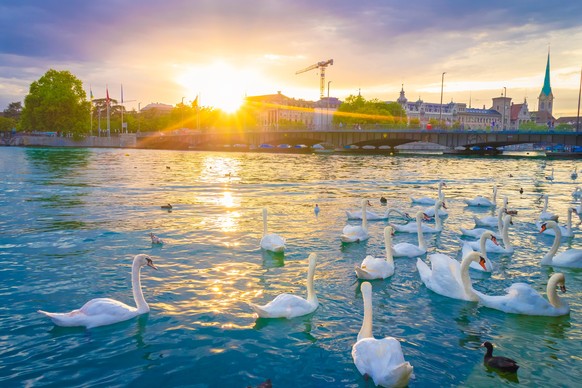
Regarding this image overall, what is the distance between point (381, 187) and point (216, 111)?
Result: 124m

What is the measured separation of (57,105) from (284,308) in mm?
102363

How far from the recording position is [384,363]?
229 inches

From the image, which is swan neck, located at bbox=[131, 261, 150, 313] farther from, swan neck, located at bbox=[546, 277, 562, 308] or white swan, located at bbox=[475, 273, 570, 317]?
swan neck, located at bbox=[546, 277, 562, 308]

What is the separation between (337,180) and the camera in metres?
34.5

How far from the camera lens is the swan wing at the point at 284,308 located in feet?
25.2

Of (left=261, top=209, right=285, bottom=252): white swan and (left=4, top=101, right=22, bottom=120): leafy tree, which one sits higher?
(left=4, top=101, right=22, bottom=120): leafy tree

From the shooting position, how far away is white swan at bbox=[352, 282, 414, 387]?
5738mm

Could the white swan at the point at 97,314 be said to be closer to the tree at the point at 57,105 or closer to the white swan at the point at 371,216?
the white swan at the point at 371,216

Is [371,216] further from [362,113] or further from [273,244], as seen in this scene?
[362,113]

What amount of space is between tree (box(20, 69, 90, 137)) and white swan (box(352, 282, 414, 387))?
4024 inches

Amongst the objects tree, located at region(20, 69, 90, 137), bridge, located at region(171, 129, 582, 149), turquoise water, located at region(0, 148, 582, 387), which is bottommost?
turquoise water, located at region(0, 148, 582, 387)

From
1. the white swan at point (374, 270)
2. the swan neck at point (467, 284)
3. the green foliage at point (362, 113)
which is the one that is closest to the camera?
the swan neck at point (467, 284)

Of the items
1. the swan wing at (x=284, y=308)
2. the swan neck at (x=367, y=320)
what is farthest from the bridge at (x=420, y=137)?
the swan neck at (x=367, y=320)

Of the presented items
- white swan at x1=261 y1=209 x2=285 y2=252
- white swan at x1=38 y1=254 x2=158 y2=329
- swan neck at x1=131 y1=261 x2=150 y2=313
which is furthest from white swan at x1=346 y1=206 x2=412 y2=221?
Result: white swan at x1=38 y1=254 x2=158 y2=329
